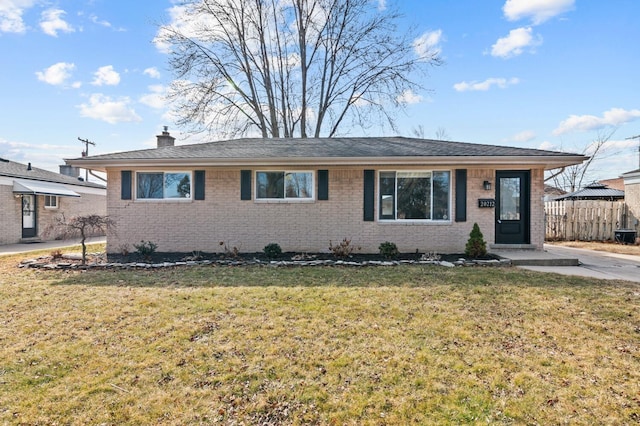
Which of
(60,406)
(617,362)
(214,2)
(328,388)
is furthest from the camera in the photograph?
(214,2)

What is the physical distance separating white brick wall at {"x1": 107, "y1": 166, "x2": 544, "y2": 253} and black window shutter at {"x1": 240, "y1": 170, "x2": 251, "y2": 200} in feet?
0.46

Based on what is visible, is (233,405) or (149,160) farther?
(149,160)

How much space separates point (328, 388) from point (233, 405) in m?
0.80

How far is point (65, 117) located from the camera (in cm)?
1409

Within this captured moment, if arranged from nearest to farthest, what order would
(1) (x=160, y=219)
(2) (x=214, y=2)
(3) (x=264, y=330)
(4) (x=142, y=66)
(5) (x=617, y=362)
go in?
(5) (x=617, y=362)
(3) (x=264, y=330)
(1) (x=160, y=219)
(4) (x=142, y=66)
(2) (x=214, y=2)

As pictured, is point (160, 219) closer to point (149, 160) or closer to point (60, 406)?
point (149, 160)

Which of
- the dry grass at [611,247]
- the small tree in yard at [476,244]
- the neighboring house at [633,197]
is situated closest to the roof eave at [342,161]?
the small tree in yard at [476,244]

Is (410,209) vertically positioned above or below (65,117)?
below

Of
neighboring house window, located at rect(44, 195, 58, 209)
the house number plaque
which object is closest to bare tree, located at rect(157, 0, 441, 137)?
neighboring house window, located at rect(44, 195, 58, 209)

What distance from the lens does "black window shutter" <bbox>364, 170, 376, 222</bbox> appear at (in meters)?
9.24

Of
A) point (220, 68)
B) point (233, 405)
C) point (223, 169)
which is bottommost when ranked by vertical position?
point (233, 405)

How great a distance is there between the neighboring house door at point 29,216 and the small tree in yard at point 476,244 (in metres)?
17.9

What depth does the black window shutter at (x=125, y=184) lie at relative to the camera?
31.1 feet

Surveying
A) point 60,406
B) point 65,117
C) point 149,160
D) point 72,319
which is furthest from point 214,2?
point 60,406
